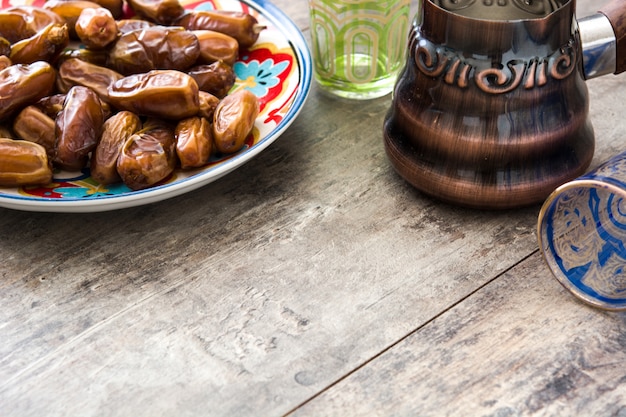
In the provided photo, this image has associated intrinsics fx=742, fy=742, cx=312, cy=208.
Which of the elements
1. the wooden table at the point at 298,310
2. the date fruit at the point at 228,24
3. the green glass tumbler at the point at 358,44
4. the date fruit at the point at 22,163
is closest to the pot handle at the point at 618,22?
the wooden table at the point at 298,310

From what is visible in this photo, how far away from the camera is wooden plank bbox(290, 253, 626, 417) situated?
49 centimetres

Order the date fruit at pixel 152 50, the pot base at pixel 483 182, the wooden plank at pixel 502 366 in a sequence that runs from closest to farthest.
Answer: the wooden plank at pixel 502 366 < the pot base at pixel 483 182 < the date fruit at pixel 152 50

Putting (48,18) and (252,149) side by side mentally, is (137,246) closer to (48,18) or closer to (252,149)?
(252,149)

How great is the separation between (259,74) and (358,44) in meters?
0.11

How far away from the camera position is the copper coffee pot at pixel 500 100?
554 millimetres

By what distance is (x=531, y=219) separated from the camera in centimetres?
63

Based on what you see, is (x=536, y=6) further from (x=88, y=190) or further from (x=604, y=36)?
(x=88, y=190)

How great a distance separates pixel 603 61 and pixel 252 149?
30cm

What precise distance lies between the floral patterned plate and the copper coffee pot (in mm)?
114

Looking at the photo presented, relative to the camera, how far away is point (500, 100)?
0.57m

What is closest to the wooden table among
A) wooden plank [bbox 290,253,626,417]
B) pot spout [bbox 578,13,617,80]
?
wooden plank [bbox 290,253,626,417]

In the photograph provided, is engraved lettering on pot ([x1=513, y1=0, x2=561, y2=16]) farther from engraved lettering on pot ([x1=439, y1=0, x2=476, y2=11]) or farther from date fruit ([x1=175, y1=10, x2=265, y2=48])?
date fruit ([x1=175, y1=10, x2=265, y2=48])

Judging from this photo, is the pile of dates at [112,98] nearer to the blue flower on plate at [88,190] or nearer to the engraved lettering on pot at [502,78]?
the blue flower on plate at [88,190]

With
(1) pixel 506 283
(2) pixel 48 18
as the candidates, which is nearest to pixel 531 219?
(1) pixel 506 283
